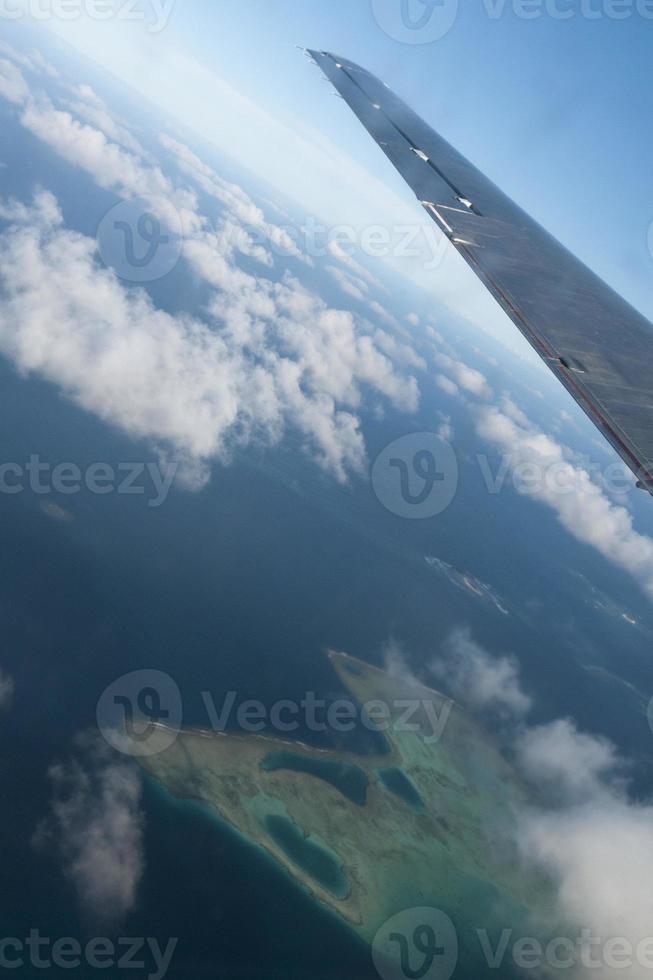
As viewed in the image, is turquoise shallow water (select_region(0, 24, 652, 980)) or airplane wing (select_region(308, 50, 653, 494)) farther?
turquoise shallow water (select_region(0, 24, 652, 980))

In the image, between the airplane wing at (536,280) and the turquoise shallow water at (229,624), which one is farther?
the turquoise shallow water at (229,624)

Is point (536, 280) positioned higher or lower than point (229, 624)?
higher

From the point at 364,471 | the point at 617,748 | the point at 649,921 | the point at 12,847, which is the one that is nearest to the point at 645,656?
the point at 617,748

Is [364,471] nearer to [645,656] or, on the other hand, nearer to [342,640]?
[342,640]

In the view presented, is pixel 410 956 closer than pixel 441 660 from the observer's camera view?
Yes

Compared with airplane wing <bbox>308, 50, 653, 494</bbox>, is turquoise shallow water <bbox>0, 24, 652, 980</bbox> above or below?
below

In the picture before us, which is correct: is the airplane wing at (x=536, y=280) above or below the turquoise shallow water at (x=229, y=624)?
above

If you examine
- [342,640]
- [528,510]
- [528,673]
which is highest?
[528,510]

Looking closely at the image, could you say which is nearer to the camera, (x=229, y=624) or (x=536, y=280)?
(x=536, y=280)
